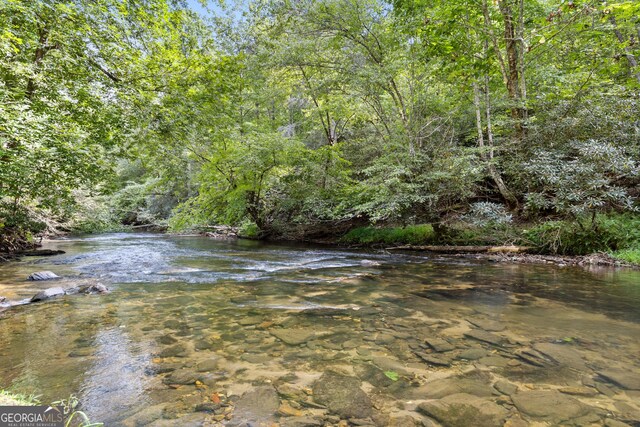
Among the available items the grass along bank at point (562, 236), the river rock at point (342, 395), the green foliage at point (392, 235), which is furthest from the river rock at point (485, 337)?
the green foliage at point (392, 235)

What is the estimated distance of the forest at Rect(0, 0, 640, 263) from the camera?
707cm

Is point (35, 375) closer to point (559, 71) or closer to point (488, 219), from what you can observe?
point (488, 219)

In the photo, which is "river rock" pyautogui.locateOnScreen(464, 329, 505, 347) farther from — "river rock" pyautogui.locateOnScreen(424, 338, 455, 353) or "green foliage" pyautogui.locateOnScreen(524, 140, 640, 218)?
"green foliage" pyautogui.locateOnScreen(524, 140, 640, 218)

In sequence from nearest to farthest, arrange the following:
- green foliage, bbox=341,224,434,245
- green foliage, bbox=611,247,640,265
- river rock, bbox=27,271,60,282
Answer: river rock, bbox=27,271,60,282 → green foliage, bbox=611,247,640,265 → green foliage, bbox=341,224,434,245

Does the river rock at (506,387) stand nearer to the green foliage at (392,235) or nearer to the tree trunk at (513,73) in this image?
the tree trunk at (513,73)

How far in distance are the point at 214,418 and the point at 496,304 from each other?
4.48 m

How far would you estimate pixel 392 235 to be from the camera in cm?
→ 1380

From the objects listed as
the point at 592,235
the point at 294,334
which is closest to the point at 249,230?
the point at 592,235

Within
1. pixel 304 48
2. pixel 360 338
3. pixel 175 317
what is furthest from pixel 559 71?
pixel 175 317

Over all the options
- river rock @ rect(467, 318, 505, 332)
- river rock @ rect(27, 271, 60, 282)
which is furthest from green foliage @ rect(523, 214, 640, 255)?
river rock @ rect(27, 271, 60, 282)

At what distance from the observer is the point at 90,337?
374 centimetres

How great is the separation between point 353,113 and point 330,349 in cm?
1444

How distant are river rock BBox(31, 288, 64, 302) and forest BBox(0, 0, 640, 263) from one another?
2.44m

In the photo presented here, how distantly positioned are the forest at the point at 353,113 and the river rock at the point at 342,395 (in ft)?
18.6
